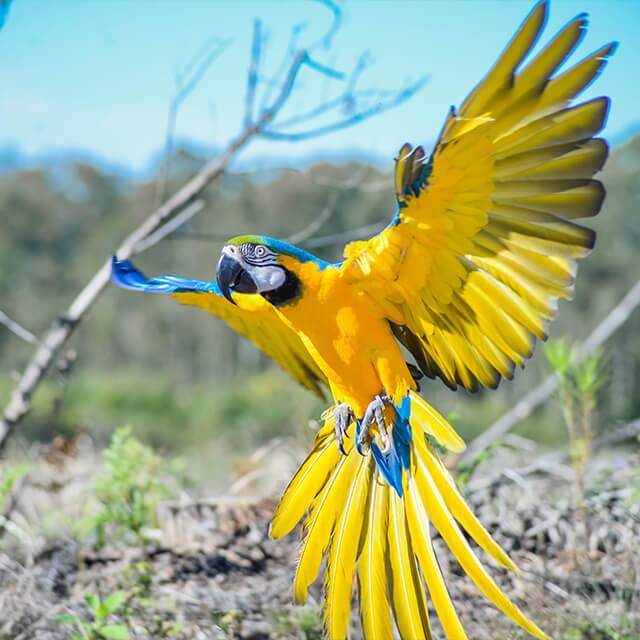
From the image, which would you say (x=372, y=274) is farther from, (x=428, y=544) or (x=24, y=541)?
(x=24, y=541)

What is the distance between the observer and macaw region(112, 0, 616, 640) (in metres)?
1.25

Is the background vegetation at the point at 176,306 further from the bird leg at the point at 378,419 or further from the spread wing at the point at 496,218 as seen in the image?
the spread wing at the point at 496,218

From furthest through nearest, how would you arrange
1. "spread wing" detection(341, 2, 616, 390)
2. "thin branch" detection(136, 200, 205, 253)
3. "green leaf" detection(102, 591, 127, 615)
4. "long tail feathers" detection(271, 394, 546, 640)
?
1. "thin branch" detection(136, 200, 205, 253)
2. "green leaf" detection(102, 591, 127, 615)
3. "long tail feathers" detection(271, 394, 546, 640)
4. "spread wing" detection(341, 2, 616, 390)

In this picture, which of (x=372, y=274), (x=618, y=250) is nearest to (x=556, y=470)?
(x=372, y=274)

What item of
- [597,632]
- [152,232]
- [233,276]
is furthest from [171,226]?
[597,632]

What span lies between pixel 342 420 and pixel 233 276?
0.43m

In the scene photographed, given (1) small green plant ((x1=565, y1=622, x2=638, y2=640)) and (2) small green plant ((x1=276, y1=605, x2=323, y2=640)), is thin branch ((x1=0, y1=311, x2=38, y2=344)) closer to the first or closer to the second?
(2) small green plant ((x1=276, y1=605, x2=323, y2=640))

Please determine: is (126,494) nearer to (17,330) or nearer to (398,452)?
(17,330)

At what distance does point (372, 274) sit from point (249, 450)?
9.97ft

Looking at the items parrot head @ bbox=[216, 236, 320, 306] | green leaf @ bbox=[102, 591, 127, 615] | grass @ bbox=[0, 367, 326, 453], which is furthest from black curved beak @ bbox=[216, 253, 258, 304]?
grass @ bbox=[0, 367, 326, 453]

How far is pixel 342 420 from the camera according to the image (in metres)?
1.72

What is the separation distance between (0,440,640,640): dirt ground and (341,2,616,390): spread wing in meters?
0.82

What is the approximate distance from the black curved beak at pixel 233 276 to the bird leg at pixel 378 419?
0.36 m

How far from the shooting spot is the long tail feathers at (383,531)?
1530mm
